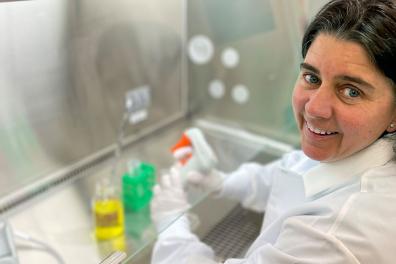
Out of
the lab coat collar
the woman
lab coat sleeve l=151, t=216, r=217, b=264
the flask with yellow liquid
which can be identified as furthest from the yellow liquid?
the lab coat collar

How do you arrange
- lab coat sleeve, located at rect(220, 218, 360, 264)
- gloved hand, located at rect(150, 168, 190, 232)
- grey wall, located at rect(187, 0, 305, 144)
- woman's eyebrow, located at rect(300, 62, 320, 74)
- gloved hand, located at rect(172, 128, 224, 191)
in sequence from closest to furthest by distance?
lab coat sleeve, located at rect(220, 218, 360, 264)
woman's eyebrow, located at rect(300, 62, 320, 74)
gloved hand, located at rect(150, 168, 190, 232)
gloved hand, located at rect(172, 128, 224, 191)
grey wall, located at rect(187, 0, 305, 144)

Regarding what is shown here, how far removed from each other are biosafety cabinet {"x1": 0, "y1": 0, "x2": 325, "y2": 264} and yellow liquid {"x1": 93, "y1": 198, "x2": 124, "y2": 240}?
23 mm

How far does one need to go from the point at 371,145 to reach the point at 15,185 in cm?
98

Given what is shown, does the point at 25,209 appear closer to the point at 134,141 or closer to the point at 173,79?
the point at 134,141

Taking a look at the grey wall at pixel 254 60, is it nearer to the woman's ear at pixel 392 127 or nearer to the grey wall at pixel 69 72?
the grey wall at pixel 69 72

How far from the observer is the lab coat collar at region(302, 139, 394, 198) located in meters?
0.90

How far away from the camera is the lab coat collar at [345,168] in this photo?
0.90m

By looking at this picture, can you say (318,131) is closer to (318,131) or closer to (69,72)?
(318,131)

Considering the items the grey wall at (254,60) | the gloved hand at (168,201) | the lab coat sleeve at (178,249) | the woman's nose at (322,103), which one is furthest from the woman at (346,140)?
the grey wall at (254,60)

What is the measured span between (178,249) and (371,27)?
0.63 metres

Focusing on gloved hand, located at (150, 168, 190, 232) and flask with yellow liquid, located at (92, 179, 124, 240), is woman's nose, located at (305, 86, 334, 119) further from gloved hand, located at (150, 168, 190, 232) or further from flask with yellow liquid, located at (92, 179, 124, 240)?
flask with yellow liquid, located at (92, 179, 124, 240)

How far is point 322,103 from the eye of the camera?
33.2 inches

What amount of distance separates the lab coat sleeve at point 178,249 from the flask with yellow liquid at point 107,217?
0.22 meters

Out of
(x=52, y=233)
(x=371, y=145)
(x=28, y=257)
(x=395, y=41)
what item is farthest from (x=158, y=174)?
(x=395, y=41)
